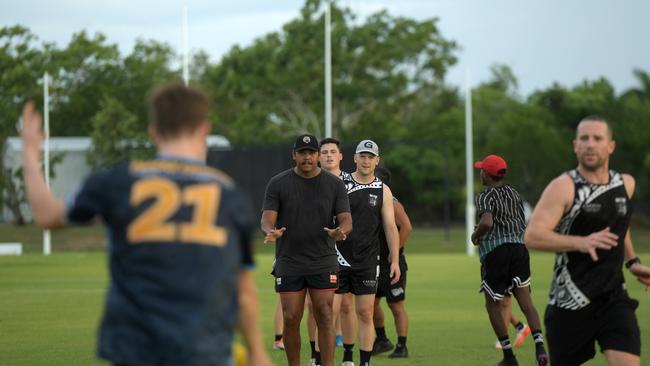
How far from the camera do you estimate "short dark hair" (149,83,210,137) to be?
4.83 metres

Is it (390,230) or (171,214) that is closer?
(171,214)

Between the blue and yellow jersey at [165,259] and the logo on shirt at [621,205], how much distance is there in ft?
11.0

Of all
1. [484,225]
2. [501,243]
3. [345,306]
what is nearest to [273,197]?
[345,306]

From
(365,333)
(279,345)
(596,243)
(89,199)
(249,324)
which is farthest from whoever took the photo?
(279,345)

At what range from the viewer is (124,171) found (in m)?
4.91

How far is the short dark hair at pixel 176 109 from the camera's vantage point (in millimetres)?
4828

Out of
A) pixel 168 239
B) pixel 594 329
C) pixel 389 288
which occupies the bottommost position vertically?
pixel 389 288

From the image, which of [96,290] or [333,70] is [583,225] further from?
[333,70]

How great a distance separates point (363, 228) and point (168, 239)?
7.57m

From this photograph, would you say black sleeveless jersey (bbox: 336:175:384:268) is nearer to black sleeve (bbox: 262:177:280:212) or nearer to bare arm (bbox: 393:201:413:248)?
black sleeve (bbox: 262:177:280:212)

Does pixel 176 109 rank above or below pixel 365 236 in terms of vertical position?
above

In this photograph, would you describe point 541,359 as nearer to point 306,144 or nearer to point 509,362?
point 509,362

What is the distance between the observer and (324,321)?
432 inches

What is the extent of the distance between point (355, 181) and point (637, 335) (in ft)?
17.1
